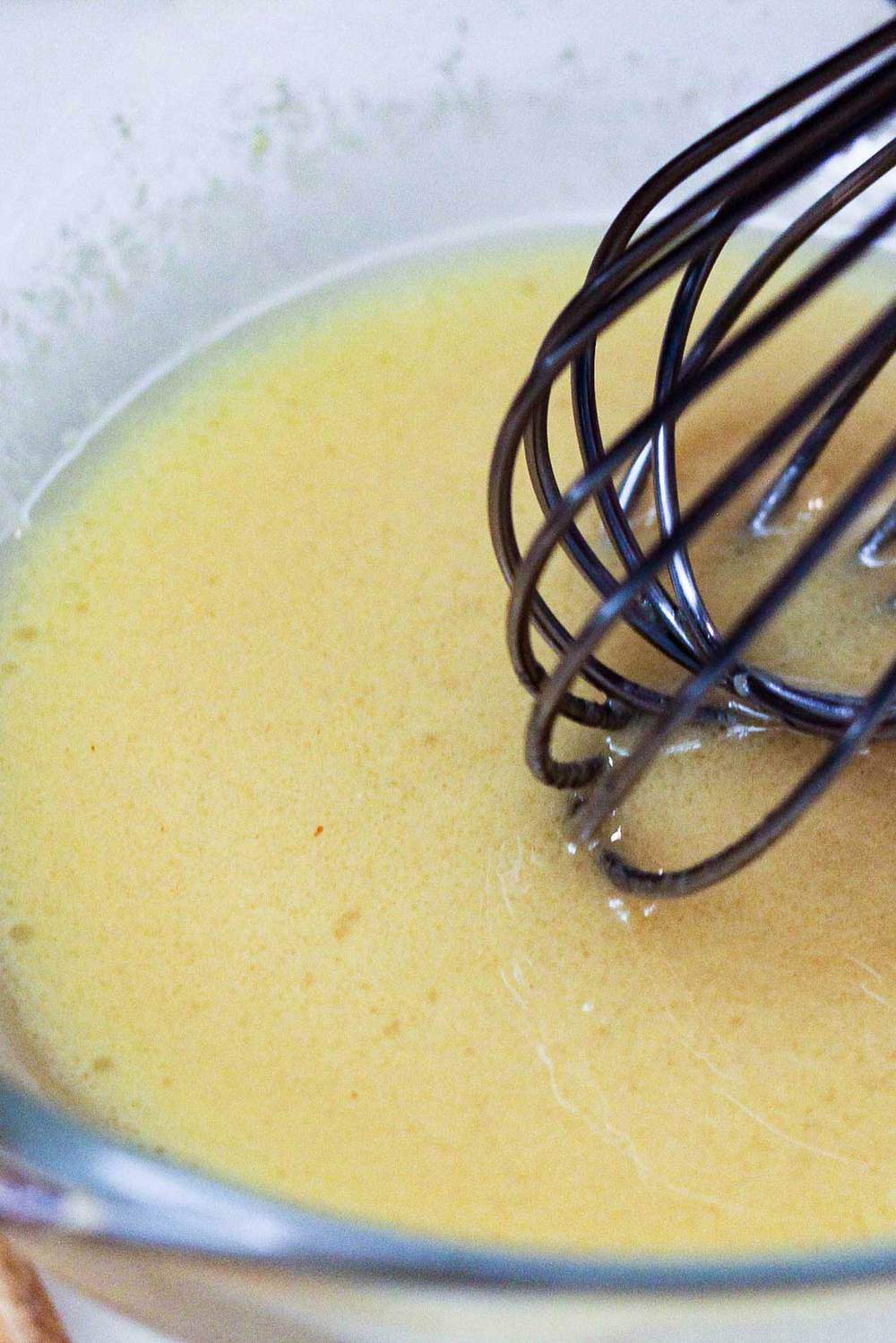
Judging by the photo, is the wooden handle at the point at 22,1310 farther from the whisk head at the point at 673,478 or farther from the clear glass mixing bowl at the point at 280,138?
the clear glass mixing bowl at the point at 280,138

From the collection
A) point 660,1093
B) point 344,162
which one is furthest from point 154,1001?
point 344,162

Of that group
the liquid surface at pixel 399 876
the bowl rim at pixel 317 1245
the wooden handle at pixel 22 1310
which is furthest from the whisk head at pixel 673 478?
the wooden handle at pixel 22 1310

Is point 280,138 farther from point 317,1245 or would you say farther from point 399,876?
point 317,1245

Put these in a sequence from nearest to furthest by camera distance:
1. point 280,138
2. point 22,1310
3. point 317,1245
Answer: point 317,1245, point 22,1310, point 280,138

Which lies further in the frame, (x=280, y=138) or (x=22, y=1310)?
(x=280, y=138)

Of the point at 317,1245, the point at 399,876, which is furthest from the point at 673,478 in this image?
the point at 317,1245
